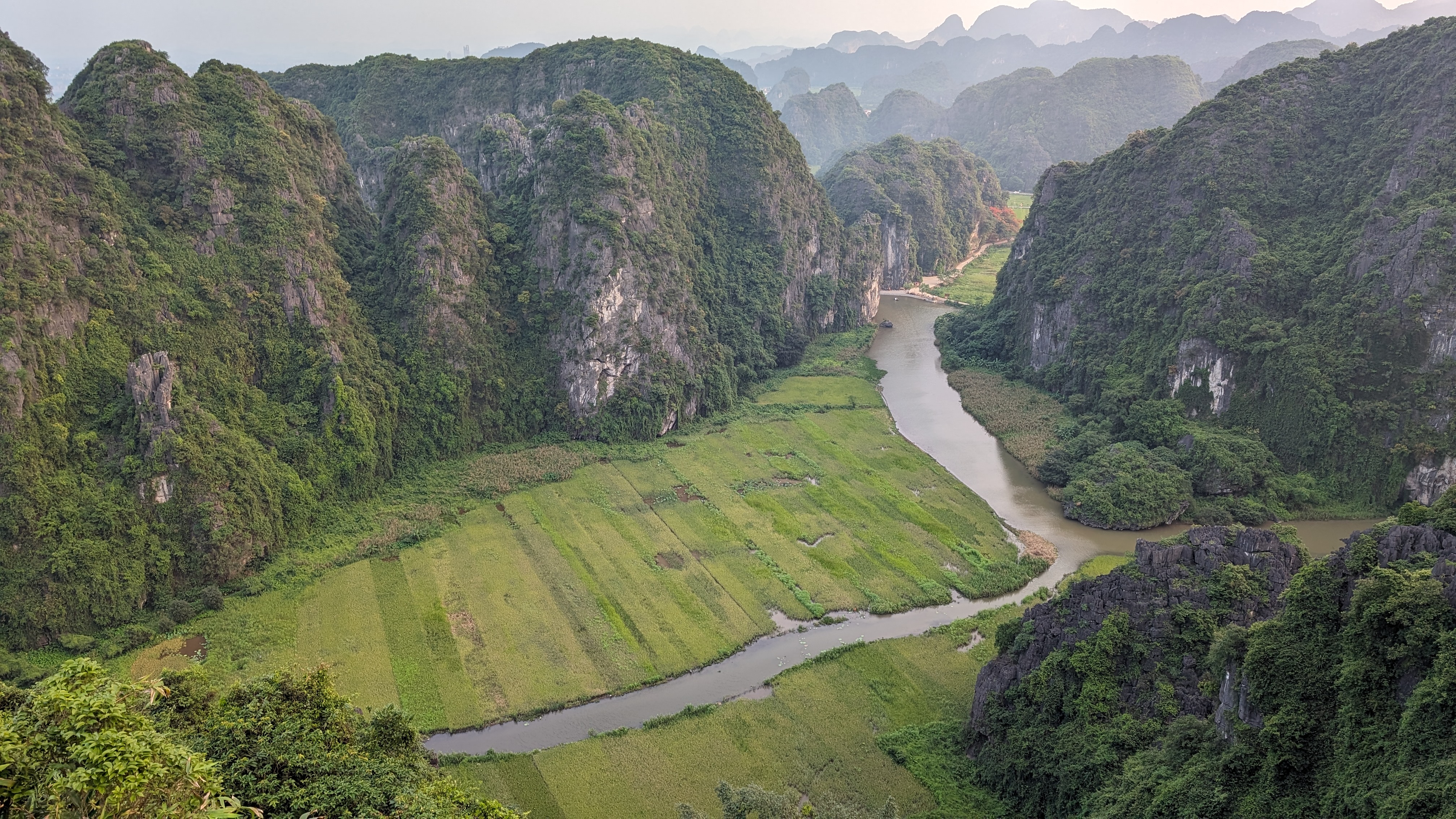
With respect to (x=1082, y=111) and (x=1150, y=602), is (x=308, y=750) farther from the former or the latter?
(x=1082, y=111)

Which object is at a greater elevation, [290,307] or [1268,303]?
[290,307]

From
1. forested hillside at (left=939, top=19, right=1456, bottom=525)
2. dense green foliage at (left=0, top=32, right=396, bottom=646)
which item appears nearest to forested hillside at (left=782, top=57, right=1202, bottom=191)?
forested hillside at (left=939, top=19, right=1456, bottom=525)

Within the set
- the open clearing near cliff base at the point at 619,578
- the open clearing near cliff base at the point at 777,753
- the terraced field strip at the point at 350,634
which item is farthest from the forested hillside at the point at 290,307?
the open clearing near cliff base at the point at 777,753

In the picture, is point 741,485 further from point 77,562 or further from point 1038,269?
point 1038,269

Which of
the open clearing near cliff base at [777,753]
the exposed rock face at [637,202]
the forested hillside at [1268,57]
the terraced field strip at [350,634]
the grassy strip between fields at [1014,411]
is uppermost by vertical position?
the forested hillside at [1268,57]

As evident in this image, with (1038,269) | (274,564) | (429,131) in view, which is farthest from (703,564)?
(429,131)

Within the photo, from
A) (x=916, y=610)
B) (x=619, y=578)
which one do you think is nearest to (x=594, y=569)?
(x=619, y=578)

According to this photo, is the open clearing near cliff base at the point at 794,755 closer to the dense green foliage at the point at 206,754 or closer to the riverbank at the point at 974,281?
the dense green foliage at the point at 206,754
